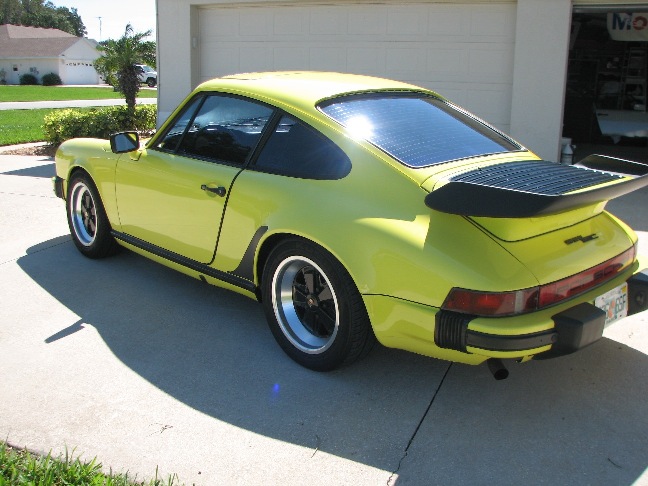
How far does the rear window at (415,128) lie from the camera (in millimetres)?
3541

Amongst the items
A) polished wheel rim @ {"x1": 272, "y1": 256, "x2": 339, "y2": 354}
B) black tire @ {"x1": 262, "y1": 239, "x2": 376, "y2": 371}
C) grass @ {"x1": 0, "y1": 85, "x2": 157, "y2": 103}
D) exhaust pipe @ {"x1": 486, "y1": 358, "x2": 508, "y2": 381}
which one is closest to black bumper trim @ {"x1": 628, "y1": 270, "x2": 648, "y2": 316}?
exhaust pipe @ {"x1": 486, "y1": 358, "x2": 508, "y2": 381}

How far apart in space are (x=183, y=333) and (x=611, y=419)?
2523 mm

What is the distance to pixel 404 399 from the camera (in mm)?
3379

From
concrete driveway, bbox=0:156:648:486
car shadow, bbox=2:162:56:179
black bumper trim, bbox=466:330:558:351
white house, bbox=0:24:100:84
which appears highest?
white house, bbox=0:24:100:84

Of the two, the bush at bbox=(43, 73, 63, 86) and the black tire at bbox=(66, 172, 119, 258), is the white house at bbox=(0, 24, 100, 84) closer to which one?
the bush at bbox=(43, 73, 63, 86)

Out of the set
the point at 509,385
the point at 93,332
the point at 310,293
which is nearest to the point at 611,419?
the point at 509,385

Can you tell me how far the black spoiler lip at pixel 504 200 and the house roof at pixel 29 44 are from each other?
6600 cm

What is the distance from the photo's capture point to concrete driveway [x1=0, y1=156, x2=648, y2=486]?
2.85 metres

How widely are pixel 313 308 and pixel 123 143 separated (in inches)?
80.1

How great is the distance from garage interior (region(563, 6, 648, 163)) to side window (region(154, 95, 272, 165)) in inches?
439

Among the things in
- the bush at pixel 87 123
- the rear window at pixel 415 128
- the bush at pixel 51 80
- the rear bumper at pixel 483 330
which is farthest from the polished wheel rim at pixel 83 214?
the bush at pixel 51 80

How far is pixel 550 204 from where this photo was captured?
8.96ft

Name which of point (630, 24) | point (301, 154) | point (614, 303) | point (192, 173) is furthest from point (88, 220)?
point (630, 24)

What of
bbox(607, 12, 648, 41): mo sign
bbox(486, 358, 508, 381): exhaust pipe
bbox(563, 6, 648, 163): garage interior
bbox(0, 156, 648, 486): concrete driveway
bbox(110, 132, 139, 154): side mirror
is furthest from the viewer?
bbox(563, 6, 648, 163): garage interior
